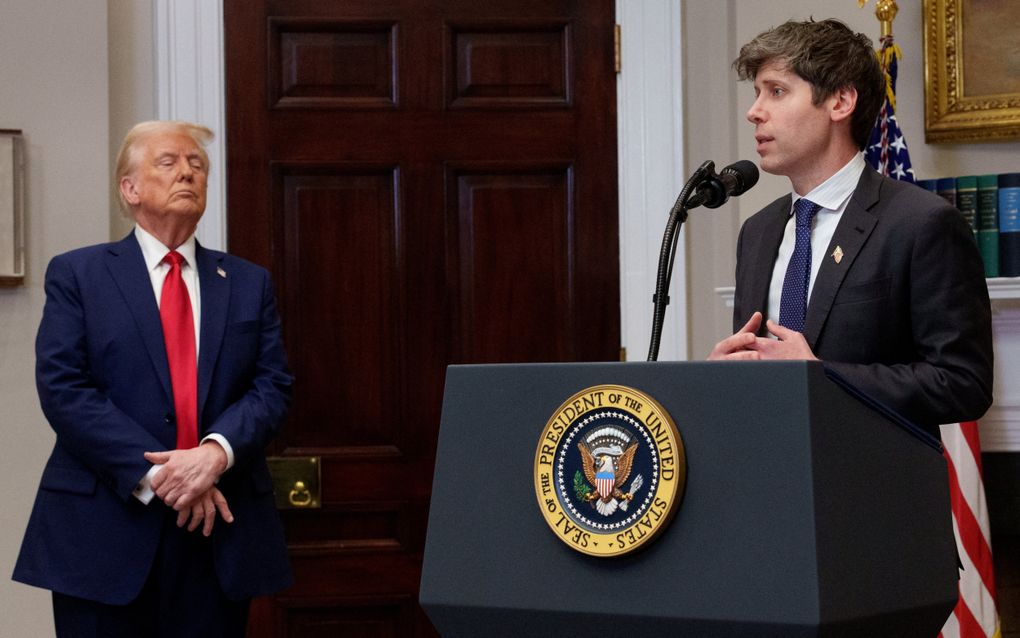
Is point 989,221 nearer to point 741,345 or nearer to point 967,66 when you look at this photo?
point 967,66

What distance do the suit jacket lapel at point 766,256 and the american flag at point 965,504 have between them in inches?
53.4

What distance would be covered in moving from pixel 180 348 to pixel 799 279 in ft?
4.56

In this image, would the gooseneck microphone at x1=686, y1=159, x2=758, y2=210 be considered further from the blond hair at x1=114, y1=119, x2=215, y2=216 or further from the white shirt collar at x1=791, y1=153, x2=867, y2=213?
the blond hair at x1=114, y1=119, x2=215, y2=216

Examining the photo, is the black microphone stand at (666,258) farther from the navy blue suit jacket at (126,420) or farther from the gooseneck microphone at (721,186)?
the navy blue suit jacket at (126,420)

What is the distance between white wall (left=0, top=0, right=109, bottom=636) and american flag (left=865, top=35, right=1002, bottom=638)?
223 cm

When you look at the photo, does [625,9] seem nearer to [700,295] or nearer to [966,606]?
[700,295]

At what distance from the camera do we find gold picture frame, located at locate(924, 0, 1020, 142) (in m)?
3.49

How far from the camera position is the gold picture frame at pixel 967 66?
3.49 m

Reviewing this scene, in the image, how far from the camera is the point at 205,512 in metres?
2.46

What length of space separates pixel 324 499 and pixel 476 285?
2.63ft

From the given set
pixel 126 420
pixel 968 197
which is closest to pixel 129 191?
pixel 126 420

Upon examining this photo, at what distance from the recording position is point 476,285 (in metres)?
3.66

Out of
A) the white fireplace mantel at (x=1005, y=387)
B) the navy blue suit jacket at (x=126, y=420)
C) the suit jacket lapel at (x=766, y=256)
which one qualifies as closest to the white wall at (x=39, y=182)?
the navy blue suit jacket at (x=126, y=420)

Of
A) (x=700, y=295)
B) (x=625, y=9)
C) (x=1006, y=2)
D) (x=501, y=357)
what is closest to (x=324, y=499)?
(x=501, y=357)
